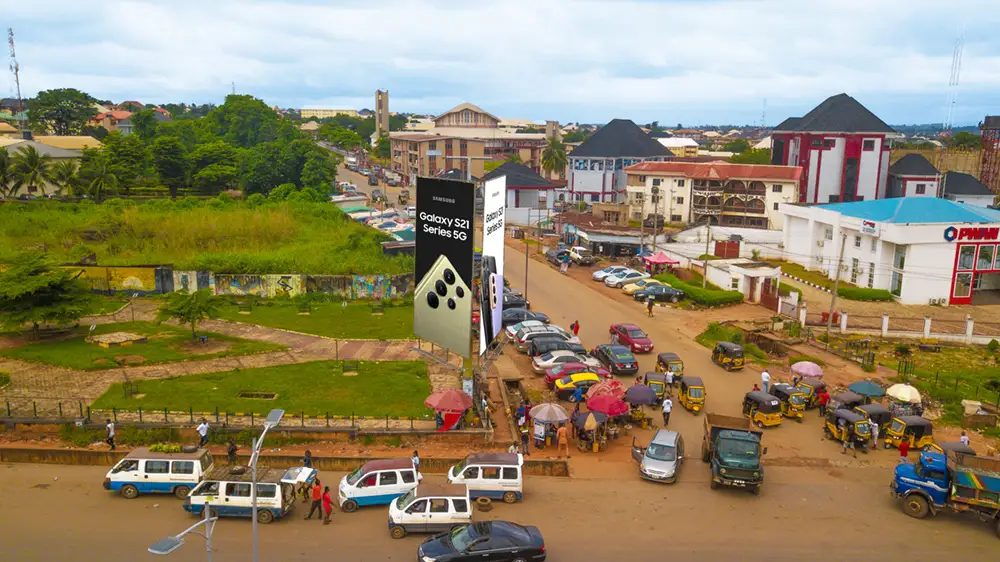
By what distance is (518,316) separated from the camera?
39.0m

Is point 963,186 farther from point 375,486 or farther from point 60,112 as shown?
point 60,112

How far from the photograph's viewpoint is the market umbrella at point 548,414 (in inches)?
927

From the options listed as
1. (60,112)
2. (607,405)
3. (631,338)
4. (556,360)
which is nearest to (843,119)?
(631,338)

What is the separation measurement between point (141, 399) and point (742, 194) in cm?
6082

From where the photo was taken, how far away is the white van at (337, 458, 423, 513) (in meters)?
19.6

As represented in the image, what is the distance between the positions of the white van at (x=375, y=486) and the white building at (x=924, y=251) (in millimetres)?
34943

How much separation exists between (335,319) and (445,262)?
1762 cm

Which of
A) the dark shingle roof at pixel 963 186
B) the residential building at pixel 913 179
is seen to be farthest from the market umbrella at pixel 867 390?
the dark shingle roof at pixel 963 186

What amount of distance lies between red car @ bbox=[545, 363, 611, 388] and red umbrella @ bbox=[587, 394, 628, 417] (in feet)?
14.4

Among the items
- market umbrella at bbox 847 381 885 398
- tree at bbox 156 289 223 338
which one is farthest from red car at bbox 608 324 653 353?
tree at bbox 156 289 223 338

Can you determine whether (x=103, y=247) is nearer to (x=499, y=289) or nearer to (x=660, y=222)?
(x=499, y=289)

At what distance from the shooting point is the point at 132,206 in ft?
208

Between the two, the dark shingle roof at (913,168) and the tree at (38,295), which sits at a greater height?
the dark shingle roof at (913,168)

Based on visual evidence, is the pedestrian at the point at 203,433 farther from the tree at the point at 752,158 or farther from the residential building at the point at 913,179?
the tree at the point at 752,158
